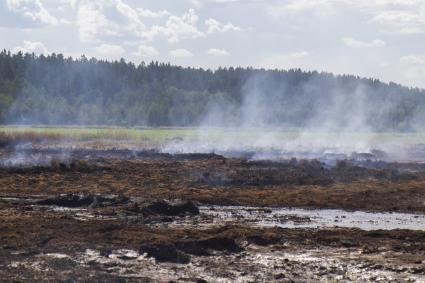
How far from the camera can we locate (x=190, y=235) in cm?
2033

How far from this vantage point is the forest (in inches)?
4380

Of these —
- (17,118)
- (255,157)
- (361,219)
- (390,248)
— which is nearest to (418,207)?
(361,219)

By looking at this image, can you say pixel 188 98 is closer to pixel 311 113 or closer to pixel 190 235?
pixel 311 113

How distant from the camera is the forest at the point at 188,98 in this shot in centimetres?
11125

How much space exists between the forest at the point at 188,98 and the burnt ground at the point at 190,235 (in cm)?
6936

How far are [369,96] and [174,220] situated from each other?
103 m

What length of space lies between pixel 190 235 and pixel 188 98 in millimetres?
105902

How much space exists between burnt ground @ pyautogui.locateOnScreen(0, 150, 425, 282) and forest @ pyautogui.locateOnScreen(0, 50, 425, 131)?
69.4 m

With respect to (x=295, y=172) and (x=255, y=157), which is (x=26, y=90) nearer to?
(x=255, y=157)

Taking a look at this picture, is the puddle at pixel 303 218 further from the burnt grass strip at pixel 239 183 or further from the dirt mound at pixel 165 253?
the dirt mound at pixel 165 253

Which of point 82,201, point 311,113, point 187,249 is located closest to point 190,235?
point 187,249

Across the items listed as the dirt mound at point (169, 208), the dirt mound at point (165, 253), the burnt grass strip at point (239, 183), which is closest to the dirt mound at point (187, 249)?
the dirt mound at point (165, 253)

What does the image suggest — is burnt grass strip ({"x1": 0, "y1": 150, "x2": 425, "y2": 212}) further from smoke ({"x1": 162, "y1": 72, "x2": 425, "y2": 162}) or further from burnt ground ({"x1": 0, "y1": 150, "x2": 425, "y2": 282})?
smoke ({"x1": 162, "y1": 72, "x2": 425, "y2": 162})

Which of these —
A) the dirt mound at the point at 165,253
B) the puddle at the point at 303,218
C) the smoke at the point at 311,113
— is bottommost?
the puddle at the point at 303,218
